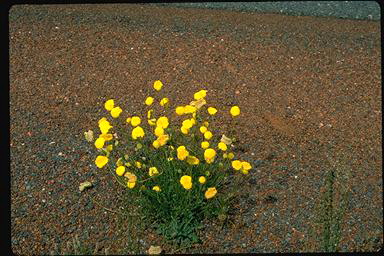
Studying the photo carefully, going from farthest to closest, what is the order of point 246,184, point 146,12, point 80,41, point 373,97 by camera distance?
1. point 146,12
2. point 80,41
3. point 373,97
4. point 246,184

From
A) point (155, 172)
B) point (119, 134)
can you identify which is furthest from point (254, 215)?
point (119, 134)

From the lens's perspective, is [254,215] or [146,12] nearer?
[254,215]

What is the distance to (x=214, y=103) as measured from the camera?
421cm

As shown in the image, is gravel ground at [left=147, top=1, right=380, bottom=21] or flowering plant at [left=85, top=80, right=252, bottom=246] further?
gravel ground at [left=147, top=1, right=380, bottom=21]

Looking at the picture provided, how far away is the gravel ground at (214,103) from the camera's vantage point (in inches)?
125

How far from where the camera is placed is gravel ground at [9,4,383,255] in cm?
318

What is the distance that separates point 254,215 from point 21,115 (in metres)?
2.22

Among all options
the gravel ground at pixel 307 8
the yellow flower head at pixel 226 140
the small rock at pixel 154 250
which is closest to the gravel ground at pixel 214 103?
the small rock at pixel 154 250

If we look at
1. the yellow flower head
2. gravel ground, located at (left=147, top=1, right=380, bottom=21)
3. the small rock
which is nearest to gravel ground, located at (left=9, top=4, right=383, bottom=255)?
the small rock

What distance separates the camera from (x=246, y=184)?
3.44 meters

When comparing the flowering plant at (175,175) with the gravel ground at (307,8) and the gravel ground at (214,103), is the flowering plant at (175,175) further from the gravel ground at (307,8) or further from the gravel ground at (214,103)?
the gravel ground at (307,8)

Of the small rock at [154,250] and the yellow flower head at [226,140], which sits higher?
the yellow flower head at [226,140]

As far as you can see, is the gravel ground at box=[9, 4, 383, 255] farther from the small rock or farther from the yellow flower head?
the yellow flower head

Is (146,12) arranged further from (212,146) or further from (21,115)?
(212,146)
